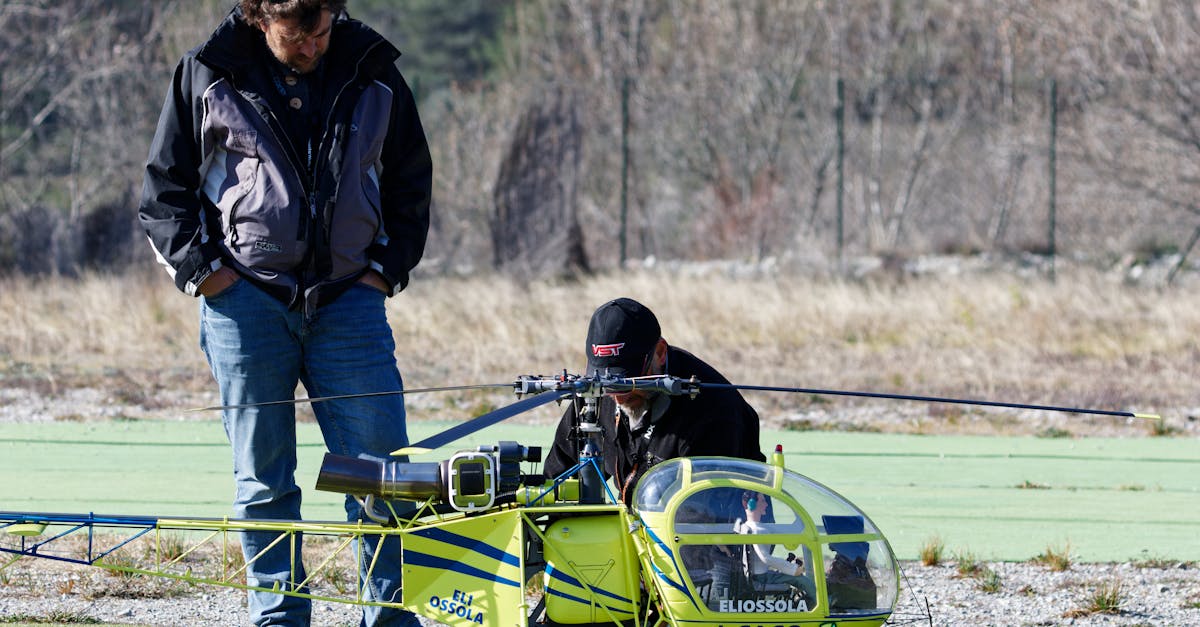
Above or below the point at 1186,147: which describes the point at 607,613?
below

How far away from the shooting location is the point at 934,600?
17.7 feet

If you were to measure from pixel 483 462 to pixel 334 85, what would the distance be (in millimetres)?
1262

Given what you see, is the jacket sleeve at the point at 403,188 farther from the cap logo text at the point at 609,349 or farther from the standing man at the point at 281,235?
the cap logo text at the point at 609,349

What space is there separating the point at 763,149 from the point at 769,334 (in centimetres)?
791

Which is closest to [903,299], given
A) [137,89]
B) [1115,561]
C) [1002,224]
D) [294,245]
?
[1002,224]

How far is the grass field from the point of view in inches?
263

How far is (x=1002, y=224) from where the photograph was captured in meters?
19.7

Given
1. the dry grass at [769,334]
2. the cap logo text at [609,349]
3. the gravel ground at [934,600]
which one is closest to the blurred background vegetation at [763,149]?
the dry grass at [769,334]

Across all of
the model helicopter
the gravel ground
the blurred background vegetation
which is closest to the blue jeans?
the model helicopter

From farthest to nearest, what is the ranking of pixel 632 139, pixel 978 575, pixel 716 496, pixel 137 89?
pixel 632 139 → pixel 137 89 → pixel 978 575 → pixel 716 496

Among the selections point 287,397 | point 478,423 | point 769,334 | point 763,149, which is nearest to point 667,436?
point 478,423

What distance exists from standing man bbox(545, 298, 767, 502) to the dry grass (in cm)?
517

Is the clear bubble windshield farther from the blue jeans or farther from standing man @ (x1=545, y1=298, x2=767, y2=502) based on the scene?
the blue jeans

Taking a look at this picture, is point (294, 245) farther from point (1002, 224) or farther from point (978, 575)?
point (1002, 224)
